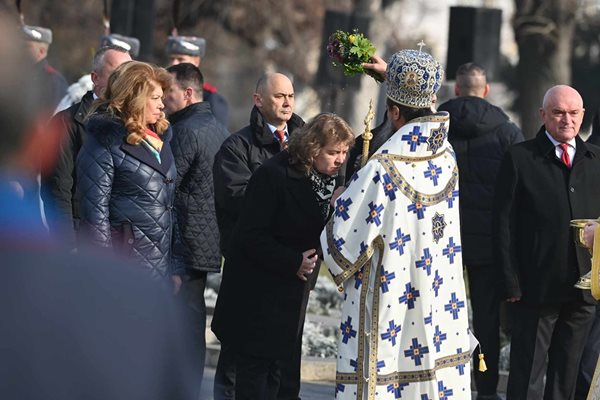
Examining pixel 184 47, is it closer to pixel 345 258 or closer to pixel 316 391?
pixel 316 391

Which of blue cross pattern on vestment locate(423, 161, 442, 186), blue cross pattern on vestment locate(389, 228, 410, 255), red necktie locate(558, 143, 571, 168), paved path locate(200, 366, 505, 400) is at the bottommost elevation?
paved path locate(200, 366, 505, 400)

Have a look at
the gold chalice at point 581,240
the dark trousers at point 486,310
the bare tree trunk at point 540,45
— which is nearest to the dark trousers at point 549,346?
the gold chalice at point 581,240

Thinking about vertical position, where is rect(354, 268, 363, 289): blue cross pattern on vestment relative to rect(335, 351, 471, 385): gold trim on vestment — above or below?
above

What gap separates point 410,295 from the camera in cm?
597

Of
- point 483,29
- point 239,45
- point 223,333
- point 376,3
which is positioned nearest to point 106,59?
point 223,333

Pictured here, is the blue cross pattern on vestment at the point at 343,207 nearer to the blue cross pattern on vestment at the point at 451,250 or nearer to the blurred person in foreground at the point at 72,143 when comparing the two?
the blue cross pattern on vestment at the point at 451,250

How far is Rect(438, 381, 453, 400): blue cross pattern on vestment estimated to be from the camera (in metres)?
6.02

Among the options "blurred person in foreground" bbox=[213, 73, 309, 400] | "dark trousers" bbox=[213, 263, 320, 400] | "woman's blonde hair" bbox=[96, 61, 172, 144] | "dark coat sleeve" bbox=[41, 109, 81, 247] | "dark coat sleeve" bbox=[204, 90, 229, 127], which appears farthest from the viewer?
"dark coat sleeve" bbox=[204, 90, 229, 127]

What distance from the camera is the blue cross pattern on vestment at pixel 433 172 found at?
5.96m

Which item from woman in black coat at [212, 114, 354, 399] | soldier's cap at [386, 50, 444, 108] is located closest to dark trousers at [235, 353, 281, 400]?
woman in black coat at [212, 114, 354, 399]

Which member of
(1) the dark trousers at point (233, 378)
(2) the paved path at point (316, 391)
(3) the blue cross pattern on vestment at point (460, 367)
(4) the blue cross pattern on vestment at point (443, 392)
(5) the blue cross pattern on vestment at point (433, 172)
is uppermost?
(5) the blue cross pattern on vestment at point (433, 172)

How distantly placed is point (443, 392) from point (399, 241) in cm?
73

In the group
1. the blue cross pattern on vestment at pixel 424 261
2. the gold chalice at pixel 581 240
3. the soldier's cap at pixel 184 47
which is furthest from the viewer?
the soldier's cap at pixel 184 47

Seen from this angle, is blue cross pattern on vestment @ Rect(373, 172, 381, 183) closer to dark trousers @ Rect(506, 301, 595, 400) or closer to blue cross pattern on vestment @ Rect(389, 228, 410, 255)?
blue cross pattern on vestment @ Rect(389, 228, 410, 255)
